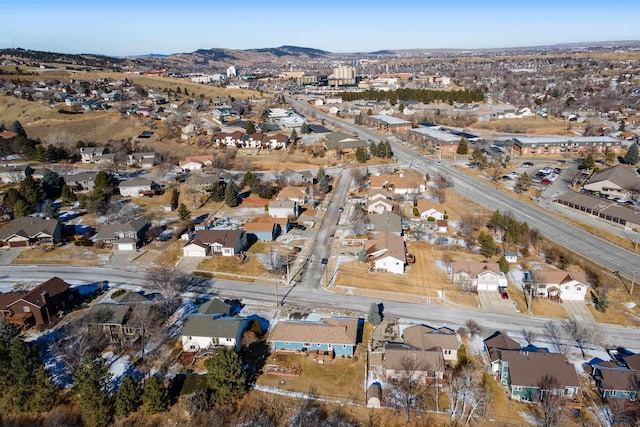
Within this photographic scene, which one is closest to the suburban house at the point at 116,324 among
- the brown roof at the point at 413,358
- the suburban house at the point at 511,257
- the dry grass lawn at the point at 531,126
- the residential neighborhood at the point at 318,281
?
the residential neighborhood at the point at 318,281

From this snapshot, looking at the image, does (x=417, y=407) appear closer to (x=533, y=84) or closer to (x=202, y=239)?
(x=202, y=239)

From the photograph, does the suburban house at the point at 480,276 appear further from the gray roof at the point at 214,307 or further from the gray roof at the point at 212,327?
the gray roof at the point at 214,307

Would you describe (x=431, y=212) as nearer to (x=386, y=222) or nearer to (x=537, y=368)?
(x=386, y=222)

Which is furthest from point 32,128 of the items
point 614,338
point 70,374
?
point 614,338

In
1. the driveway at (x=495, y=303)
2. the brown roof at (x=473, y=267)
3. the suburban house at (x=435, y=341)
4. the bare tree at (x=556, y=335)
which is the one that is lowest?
the bare tree at (x=556, y=335)

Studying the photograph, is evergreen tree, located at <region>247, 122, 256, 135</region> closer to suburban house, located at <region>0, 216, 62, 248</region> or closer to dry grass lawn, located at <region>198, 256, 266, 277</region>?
suburban house, located at <region>0, 216, 62, 248</region>

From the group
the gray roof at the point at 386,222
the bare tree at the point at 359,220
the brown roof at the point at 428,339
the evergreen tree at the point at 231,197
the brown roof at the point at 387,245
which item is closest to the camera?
the brown roof at the point at 428,339
